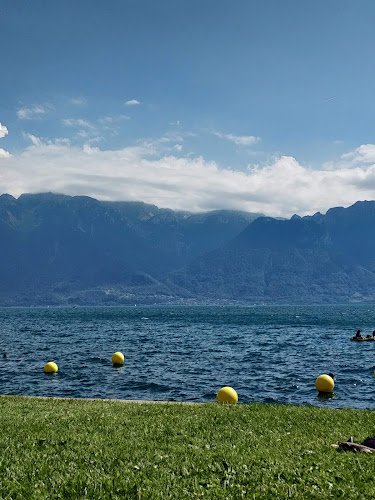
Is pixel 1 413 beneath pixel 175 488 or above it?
beneath

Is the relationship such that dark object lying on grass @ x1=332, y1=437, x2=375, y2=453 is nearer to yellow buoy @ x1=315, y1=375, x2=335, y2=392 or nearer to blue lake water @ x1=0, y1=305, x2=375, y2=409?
blue lake water @ x1=0, y1=305, x2=375, y2=409

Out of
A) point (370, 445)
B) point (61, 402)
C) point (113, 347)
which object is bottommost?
point (113, 347)

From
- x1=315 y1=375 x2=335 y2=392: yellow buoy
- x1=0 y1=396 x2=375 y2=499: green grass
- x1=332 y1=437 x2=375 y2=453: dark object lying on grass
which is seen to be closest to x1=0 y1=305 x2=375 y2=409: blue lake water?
x1=315 y1=375 x2=335 y2=392: yellow buoy

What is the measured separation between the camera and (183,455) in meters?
11.7

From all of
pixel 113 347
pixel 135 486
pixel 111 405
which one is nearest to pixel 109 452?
pixel 135 486

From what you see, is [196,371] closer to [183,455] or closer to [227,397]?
[227,397]

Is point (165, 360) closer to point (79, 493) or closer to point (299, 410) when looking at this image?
point (299, 410)

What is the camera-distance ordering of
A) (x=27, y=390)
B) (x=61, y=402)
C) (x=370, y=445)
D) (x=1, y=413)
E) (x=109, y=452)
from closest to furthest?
(x=109, y=452)
(x=370, y=445)
(x=1, y=413)
(x=61, y=402)
(x=27, y=390)

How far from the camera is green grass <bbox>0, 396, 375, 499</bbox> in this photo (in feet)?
31.2

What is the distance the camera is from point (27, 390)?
106 feet

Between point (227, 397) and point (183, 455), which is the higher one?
point (183, 455)

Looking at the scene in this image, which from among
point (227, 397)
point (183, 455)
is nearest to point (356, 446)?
point (183, 455)

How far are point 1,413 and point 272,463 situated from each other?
1189 centimetres

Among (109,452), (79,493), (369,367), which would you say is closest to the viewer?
(79,493)
